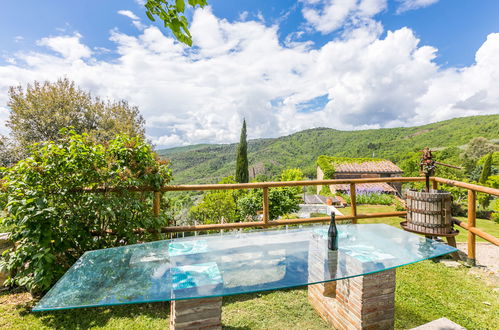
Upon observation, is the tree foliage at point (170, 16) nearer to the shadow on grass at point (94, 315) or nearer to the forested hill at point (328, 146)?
the shadow on grass at point (94, 315)

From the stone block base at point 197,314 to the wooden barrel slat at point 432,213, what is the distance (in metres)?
2.73

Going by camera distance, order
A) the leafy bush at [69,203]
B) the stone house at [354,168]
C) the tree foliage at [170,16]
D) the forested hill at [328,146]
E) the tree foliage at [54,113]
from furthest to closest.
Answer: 1. the forested hill at [328,146]
2. the stone house at [354,168]
3. the tree foliage at [54,113]
4. the leafy bush at [69,203]
5. the tree foliage at [170,16]

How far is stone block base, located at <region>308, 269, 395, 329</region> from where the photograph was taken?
1.90 meters

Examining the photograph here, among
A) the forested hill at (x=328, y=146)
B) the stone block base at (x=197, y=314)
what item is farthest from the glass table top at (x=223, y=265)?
the forested hill at (x=328, y=146)

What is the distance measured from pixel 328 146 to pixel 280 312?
41732 millimetres

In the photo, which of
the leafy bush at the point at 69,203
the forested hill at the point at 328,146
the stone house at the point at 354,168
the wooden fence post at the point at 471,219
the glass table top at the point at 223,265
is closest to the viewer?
the glass table top at the point at 223,265

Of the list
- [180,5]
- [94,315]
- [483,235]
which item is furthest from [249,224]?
[483,235]

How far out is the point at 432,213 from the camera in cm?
305

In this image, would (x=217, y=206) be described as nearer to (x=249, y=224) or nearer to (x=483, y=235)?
(x=249, y=224)

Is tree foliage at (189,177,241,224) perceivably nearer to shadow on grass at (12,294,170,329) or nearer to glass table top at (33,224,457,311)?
shadow on grass at (12,294,170,329)

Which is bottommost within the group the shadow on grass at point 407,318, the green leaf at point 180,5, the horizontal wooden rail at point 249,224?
the shadow on grass at point 407,318

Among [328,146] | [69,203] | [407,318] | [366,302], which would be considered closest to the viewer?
[366,302]

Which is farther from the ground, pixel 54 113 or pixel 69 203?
pixel 54 113

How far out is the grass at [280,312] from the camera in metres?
2.20
